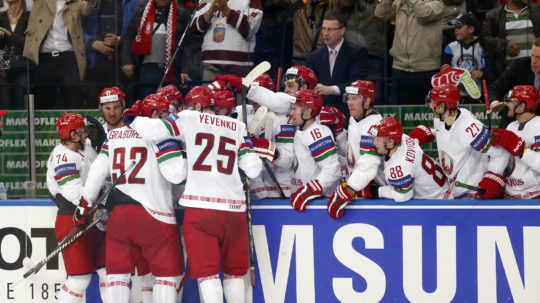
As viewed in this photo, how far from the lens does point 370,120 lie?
18.8 feet

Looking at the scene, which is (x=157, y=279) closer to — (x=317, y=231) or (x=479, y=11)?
(x=317, y=231)

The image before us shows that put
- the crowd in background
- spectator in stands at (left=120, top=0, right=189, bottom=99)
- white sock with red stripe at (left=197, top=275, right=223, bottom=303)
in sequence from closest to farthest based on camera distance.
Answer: white sock with red stripe at (left=197, top=275, right=223, bottom=303), the crowd in background, spectator in stands at (left=120, top=0, right=189, bottom=99)

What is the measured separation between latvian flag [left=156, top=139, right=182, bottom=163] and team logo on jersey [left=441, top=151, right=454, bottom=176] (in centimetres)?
196

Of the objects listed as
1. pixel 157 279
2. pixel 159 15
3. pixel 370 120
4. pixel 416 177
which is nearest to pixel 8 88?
pixel 159 15

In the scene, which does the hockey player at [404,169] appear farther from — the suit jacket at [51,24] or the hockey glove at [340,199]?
the suit jacket at [51,24]

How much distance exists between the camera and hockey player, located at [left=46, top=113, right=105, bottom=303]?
532 cm

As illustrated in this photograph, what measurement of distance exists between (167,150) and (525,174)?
254 centimetres

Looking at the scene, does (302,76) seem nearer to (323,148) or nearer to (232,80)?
(232,80)

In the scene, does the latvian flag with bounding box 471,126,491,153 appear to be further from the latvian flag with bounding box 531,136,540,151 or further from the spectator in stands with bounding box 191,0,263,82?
the spectator in stands with bounding box 191,0,263,82

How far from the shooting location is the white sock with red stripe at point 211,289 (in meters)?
4.93

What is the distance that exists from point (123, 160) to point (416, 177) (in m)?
2.06

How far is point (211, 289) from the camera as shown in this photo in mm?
4945

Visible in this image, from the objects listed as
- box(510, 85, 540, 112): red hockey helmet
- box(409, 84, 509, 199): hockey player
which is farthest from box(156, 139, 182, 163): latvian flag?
box(510, 85, 540, 112): red hockey helmet

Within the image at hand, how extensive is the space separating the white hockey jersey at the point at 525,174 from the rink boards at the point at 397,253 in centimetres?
31
